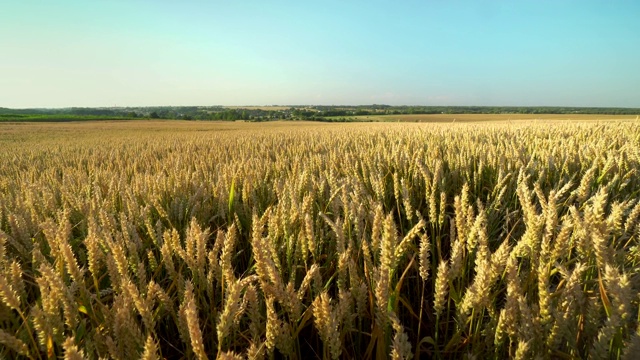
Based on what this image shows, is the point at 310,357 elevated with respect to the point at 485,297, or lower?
lower

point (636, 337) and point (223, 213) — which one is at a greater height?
point (636, 337)

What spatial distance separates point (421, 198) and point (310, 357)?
61.1 inches

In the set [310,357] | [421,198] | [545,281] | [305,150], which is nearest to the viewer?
[545,281]

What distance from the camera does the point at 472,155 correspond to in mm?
3383

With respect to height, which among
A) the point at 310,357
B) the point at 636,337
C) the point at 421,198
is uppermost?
the point at 636,337

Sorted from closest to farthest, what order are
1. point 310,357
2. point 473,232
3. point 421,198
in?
point 473,232 < point 310,357 < point 421,198

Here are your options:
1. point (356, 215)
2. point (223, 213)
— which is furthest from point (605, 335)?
point (223, 213)

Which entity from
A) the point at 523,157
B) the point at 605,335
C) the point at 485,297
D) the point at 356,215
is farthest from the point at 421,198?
the point at 605,335

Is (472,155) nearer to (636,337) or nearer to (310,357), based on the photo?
(310,357)

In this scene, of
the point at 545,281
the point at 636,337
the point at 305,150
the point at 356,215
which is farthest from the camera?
the point at 305,150

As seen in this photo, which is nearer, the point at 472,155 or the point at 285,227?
the point at 285,227

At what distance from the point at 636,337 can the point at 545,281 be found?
Result: 0.60 ft

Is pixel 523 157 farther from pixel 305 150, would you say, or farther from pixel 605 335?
pixel 305 150

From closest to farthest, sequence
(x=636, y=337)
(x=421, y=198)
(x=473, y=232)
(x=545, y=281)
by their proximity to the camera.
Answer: (x=636, y=337)
(x=545, y=281)
(x=473, y=232)
(x=421, y=198)
